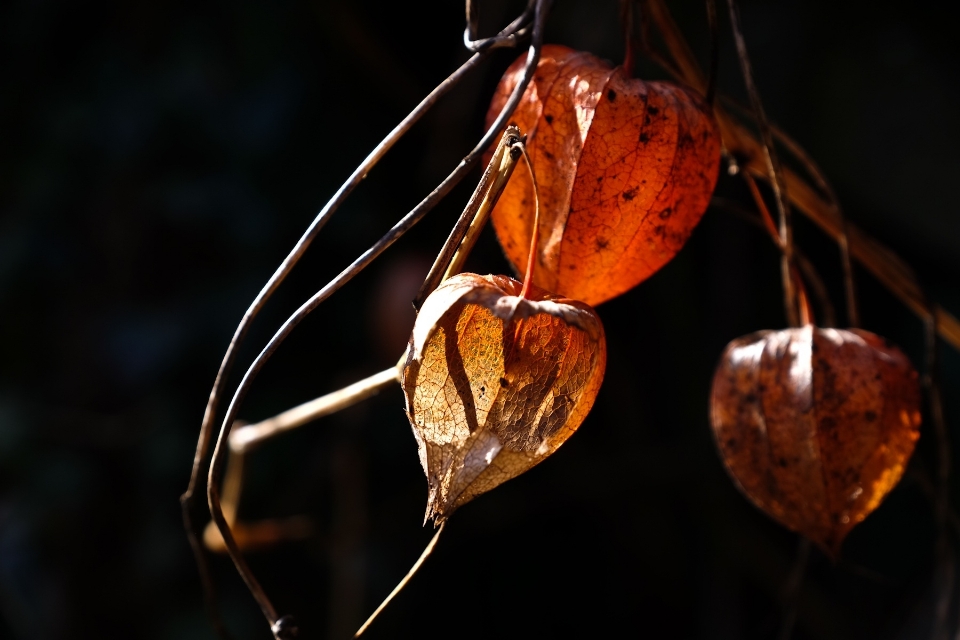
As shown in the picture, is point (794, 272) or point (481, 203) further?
point (794, 272)

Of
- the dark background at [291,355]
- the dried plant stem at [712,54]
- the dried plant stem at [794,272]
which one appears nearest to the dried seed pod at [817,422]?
the dried plant stem at [794,272]

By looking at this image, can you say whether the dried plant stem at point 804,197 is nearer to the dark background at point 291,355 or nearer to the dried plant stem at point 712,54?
the dried plant stem at point 712,54

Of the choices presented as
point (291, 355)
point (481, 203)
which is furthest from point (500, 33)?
point (291, 355)

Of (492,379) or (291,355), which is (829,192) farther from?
(291,355)

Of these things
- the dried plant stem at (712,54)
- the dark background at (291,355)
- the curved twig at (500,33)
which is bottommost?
the dark background at (291,355)

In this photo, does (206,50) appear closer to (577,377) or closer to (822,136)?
(822,136)

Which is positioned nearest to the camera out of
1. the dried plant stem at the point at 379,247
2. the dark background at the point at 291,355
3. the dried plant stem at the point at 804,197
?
the dried plant stem at the point at 379,247

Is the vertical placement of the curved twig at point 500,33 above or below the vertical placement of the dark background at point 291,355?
above
